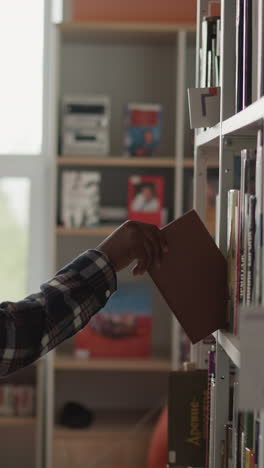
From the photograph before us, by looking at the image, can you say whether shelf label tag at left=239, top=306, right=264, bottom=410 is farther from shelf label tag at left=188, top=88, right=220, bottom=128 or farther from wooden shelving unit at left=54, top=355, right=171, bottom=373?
wooden shelving unit at left=54, top=355, right=171, bottom=373

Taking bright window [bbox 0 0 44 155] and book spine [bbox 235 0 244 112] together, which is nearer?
book spine [bbox 235 0 244 112]

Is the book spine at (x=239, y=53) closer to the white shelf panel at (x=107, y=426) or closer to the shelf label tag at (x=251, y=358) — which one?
the shelf label tag at (x=251, y=358)

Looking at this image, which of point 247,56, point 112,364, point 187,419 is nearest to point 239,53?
point 247,56

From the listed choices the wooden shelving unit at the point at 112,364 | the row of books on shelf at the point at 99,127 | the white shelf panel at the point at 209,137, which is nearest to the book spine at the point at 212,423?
the white shelf panel at the point at 209,137

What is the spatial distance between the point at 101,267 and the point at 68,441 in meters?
2.28

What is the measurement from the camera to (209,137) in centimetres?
178

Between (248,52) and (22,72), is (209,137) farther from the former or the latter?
(22,72)

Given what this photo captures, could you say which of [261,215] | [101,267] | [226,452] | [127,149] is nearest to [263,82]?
→ [261,215]

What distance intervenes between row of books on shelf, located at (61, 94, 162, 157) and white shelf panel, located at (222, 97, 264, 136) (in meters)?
2.16

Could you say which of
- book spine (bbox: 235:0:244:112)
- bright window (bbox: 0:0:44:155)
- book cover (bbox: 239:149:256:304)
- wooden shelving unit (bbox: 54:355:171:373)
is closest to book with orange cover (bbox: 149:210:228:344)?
book cover (bbox: 239:149:256:304)

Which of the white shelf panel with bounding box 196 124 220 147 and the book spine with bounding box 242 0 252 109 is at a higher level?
the book spine with bounding box 242 0 252 109

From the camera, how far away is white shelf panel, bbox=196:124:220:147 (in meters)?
1.68

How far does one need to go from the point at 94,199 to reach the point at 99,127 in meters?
0.32

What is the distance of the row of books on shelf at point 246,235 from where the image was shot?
1282 millimetres
